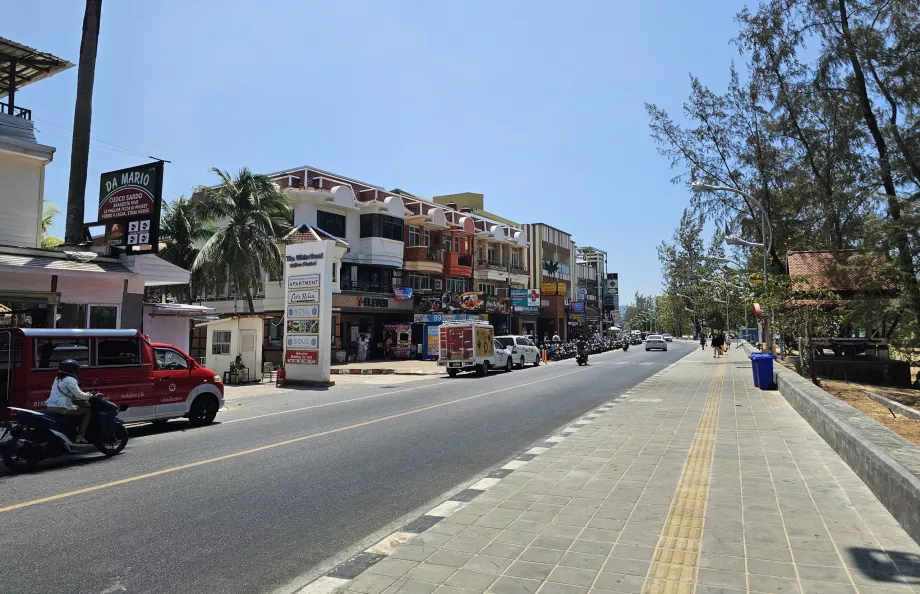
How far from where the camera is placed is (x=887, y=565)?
4352 mm

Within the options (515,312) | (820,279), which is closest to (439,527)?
(820,279)

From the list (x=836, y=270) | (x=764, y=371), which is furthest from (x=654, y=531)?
(x=836, y=270)

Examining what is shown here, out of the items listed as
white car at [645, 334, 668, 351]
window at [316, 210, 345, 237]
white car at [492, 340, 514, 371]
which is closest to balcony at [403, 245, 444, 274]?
window at [316, 210, 345, 237]

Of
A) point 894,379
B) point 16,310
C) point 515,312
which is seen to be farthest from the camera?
point 515,312

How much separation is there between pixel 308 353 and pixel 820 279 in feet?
64.4

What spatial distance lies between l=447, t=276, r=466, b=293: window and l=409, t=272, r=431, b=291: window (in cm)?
231

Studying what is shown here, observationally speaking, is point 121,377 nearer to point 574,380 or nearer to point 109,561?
point 109,561

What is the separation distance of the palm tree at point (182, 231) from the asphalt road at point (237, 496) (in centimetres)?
2773

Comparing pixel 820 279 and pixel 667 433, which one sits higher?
pixel 820 279

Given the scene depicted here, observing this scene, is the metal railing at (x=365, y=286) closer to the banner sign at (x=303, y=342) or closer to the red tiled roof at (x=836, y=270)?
the banner sign at (x=303, y=342)

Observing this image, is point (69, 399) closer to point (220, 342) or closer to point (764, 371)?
point (220, 342)

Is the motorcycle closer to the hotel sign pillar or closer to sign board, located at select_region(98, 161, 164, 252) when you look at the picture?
sign board, located at select_region(98, 161, 164, 252)

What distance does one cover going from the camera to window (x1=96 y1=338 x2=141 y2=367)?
10.8 meters

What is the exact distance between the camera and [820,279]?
21125 mm
